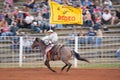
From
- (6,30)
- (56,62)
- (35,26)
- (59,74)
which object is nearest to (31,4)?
(35,26)

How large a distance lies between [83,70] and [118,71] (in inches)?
63.9

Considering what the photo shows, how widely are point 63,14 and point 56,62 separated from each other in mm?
2372

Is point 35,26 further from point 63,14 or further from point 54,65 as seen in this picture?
point 54,65

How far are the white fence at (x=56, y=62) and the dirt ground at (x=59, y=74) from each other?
65.6 inches

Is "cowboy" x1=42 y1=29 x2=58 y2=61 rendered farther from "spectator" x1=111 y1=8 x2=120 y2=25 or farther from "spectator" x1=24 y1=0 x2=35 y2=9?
"spectator" x1=24 y1=0 x2=35 y2=9

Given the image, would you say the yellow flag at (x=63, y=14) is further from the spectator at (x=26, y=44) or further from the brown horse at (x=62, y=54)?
the brown horse at (x=62, y=54)

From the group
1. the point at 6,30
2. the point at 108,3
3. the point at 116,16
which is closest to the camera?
the point at 6,30

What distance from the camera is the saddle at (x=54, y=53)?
20.2 m

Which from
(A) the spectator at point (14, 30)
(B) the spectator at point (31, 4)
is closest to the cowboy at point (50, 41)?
(A) the spectator at point (14, 30)

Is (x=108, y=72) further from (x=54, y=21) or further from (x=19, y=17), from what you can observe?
(x=19, y=17)

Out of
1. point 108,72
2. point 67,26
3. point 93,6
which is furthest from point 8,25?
point 108,72

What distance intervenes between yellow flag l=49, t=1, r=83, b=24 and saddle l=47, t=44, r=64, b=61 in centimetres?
268

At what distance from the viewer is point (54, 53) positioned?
2025 cm

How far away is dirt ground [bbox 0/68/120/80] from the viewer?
17688 mm
